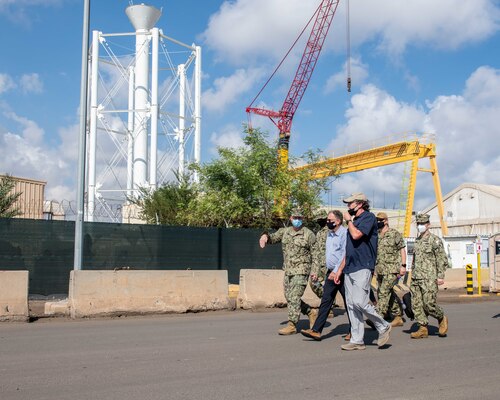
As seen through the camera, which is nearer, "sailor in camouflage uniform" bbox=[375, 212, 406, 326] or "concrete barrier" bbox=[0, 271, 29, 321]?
"sailor in camouflage uniform" bbox=[375, 212, 406, 326]

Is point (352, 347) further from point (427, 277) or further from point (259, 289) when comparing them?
point (259, 289)

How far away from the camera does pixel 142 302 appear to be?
12211mm

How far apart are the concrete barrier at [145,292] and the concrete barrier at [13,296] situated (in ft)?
2.74

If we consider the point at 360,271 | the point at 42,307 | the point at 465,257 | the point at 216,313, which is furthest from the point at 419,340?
the point at 465,257

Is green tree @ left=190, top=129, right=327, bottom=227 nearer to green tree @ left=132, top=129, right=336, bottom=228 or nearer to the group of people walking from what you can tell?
green tree @ left=132, top=129, right=336, bottom=228

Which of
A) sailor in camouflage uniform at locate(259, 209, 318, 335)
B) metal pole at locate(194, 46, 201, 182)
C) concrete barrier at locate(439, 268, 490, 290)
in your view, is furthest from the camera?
metal pole at locate(194, 46, 201, 182)

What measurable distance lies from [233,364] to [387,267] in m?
3.92

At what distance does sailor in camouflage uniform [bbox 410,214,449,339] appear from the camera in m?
8.89

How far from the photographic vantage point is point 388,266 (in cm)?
988

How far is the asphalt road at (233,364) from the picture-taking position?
219 inches

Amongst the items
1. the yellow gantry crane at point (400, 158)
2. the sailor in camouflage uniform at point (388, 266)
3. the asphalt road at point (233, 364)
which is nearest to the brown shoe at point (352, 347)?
the asphalt road at point (233, 364)

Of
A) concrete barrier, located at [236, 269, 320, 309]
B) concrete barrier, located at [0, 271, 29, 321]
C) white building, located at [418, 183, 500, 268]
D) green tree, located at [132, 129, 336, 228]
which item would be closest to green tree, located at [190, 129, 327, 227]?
green tree, located at [132, 129, 336, 228]

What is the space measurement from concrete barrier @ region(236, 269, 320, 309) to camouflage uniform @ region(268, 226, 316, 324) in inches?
176

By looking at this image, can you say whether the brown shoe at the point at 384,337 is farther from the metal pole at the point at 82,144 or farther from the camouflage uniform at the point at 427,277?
the metal pole at the point at 82,144
